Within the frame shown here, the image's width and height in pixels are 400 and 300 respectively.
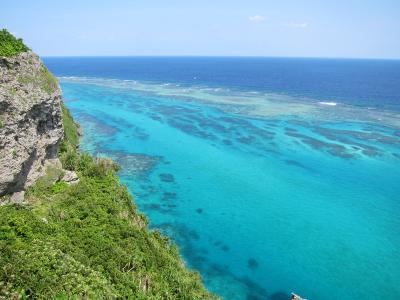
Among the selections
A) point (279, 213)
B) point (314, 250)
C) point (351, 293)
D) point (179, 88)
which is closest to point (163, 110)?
point (179, 88)

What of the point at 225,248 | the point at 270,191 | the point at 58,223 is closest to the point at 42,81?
the point at 58,223

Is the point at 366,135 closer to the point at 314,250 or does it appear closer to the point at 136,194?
the point at 314,250

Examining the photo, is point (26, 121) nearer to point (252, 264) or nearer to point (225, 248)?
point (225, 248)

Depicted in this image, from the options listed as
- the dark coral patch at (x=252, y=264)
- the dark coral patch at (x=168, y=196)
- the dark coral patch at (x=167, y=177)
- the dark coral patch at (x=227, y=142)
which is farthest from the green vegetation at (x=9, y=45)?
the dark coral patch at (x=227, y=142)

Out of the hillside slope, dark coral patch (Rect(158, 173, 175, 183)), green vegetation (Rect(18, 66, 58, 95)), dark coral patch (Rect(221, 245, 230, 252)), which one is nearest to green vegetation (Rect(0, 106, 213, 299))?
the hillside slope

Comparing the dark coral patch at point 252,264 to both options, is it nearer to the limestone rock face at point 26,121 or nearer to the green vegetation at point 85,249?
the green vegetation at point 85,249
